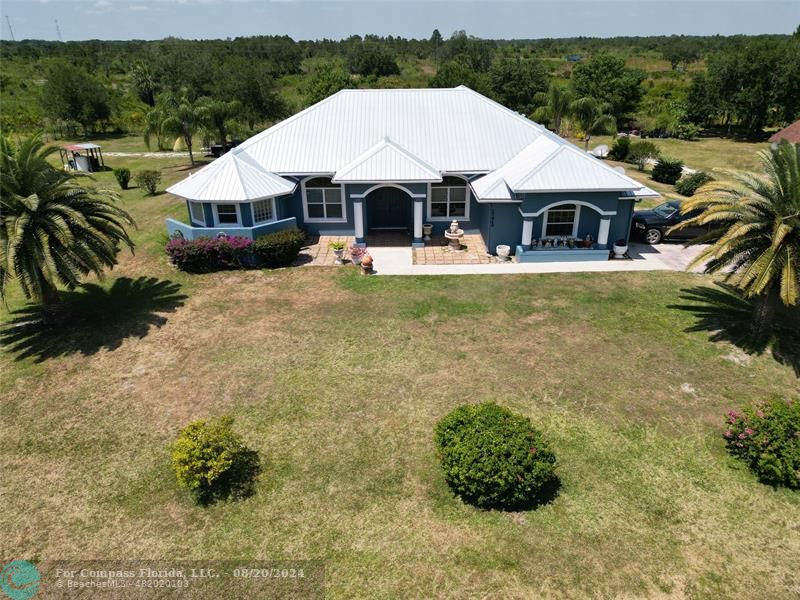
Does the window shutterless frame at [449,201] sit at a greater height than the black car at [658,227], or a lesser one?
greater

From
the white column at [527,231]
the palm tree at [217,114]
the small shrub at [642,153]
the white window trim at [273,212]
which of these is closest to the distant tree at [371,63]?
the palm tree at [217,114]

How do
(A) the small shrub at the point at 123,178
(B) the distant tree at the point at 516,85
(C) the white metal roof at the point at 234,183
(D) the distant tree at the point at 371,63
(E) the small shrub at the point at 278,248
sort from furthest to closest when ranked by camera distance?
(D) the distant tree at the point at 371,63
(B) the distant tree at the point at 516,85
(A) the small shrub at the point at 123,178
(C) the white metal roof at the point at 234,183
(E) the small shrub at the point at 278,248

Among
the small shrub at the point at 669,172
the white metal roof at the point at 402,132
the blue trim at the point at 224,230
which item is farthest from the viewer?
the small shrub at the point at 669,172

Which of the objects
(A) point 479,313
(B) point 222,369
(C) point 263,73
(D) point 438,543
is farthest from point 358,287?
(C) point 263,73

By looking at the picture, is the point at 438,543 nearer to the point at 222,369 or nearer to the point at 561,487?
the point at 561,487

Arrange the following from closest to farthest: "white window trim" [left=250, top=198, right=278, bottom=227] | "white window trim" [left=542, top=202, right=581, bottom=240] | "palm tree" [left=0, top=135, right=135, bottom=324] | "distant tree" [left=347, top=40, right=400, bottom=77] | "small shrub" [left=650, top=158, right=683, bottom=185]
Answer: "palm tree" [left=0, top=135, right=135, bottom=324] → "white window trim" [left=542, top=202, right=581, bottom=240] → "white window trim" [left=250, top=198, right=278, bottom=227] → "small shrub" [left=650, top=158, right=683, bottom=185] → "distant tree" [left=347, top=40, right=400, bottom=77]

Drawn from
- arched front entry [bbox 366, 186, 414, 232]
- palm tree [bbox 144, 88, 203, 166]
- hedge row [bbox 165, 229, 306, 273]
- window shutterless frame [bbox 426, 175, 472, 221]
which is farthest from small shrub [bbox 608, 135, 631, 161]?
palm tree [bbox 144, 88, 203, 166]

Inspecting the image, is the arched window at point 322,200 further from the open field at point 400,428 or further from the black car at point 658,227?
the black car at point 658,227

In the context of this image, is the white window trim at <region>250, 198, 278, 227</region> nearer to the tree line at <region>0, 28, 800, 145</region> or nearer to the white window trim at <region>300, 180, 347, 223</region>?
the white window trim at <region>300, 180, 347, 223</region>
